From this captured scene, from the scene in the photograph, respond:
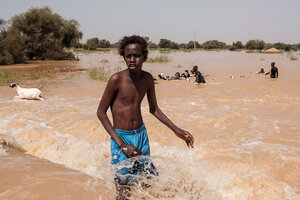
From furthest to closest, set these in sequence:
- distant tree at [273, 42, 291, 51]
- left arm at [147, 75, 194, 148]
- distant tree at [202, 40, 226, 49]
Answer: distant tree at [202, 40, 226, 49]
distant tree at [273, 42, 291, 51]
left arm at [147, 75, 194, 148]

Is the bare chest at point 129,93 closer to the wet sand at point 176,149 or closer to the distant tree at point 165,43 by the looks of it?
the wet sand at point 176,149

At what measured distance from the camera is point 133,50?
2008mm

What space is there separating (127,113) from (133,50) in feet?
1.54

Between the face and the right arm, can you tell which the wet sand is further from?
the face

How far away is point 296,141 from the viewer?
4188 millimetres

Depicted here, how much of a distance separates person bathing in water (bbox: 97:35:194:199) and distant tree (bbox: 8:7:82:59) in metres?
26.3

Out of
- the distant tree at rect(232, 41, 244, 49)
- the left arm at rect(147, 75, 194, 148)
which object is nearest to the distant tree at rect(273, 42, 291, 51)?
the distant tree at rect(232, 41, 244, 49)

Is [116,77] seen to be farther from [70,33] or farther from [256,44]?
[256,44]

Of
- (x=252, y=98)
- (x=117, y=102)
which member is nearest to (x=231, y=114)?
(x=252, y=98)

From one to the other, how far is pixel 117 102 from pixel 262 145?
9.12 ft

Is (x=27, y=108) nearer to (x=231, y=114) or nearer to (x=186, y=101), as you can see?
(x=186, y=101)

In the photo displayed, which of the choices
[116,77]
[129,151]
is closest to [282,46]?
[116,77]

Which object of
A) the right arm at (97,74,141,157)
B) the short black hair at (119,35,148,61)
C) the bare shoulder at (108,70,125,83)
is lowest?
the right arm at (97,74,141,157)

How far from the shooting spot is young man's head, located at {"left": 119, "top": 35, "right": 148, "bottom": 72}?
2.01 metres
